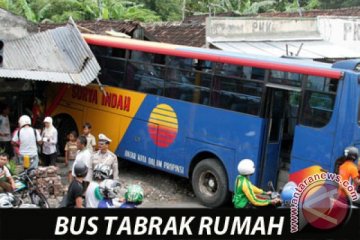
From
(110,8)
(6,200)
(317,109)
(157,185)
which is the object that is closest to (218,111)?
(317,109)

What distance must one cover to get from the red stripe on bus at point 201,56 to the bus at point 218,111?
0.06ft

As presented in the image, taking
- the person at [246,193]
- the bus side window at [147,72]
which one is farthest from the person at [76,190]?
the bus side window at [147,72]

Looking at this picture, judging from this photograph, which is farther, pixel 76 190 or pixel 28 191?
pixel 28 191

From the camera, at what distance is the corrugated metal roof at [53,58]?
12.6m

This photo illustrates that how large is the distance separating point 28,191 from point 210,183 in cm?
358

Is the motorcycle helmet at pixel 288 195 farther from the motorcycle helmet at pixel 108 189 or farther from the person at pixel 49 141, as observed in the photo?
the person at pixel 49 141

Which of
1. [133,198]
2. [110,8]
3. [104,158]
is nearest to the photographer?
[133,198]

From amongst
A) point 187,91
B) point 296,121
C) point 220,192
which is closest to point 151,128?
point 187,91

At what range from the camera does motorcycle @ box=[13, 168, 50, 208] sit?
9656mm

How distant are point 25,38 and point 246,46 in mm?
7230

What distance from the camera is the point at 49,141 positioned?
463 inches

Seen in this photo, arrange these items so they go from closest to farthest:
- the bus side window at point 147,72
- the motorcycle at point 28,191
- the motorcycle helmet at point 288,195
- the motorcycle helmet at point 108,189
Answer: the motorcycle helmet at point 108,189
the motorcycle helmet at point 288,195
the motorcycle at point 28,191
the bus side window at point 147,72

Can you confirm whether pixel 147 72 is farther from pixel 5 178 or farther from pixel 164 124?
pixel 5 178

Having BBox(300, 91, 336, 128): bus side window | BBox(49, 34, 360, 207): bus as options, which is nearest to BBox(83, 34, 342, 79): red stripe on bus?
BBox(49, 34, 360, 207): bus
